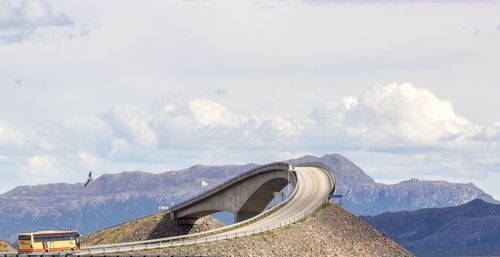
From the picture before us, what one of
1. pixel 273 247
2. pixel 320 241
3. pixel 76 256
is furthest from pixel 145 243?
pixel 76 256

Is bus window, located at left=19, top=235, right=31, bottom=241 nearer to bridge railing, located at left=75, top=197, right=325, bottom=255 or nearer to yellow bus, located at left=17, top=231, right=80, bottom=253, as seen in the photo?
yellow bus, located at left=17, top=231, right=80, bottom=253

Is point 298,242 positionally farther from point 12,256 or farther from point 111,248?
point 12,256

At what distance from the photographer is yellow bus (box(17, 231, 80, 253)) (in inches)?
5909

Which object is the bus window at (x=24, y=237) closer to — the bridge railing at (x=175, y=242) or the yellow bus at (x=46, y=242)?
the yellow bus at (x=46, y=242)

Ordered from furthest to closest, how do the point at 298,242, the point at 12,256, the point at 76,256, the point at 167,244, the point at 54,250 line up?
1. the point at 298,242
2. the point at 167,244
3. the point at 54,250
4. the point at 12,256
5. the point at 76,256

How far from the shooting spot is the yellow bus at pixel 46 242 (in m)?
150

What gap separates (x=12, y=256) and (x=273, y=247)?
184 ft

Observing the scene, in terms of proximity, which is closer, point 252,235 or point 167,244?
point 167,244

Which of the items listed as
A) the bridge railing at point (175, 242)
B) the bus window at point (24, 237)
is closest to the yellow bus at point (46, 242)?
the bus window at point (24, 237)

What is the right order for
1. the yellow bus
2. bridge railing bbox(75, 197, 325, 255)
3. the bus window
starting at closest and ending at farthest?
the yellow bus
the bus window
bridge railing bbox(75, 197, 325, 255)

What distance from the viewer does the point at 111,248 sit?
155750 millimetres

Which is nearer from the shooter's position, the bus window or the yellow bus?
the yellow bus

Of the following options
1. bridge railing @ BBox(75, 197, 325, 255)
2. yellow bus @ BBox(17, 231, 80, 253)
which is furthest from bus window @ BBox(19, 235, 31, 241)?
bridge railing @ BBox(75, 197, 325, 255)

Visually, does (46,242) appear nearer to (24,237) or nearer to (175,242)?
(24,237)
